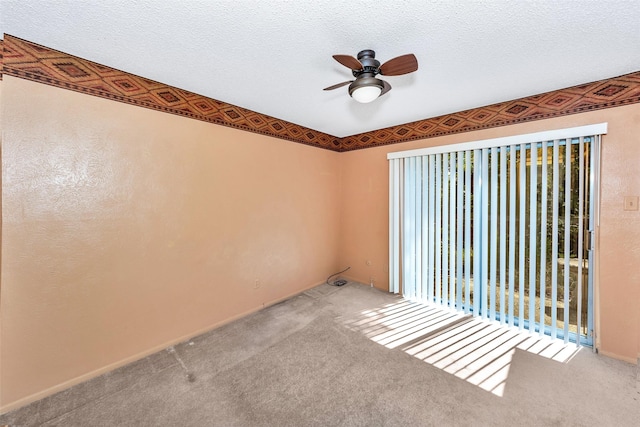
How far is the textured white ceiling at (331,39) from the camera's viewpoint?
1.46 meters

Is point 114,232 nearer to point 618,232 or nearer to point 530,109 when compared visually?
point 530,109

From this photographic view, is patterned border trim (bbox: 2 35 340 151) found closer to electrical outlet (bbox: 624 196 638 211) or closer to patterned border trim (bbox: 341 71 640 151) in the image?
patterned border trim (bbox: 341 71 640 151)

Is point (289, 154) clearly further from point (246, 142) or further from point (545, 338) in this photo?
point (545, 338)

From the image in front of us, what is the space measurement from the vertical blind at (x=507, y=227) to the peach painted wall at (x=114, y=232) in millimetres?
2114

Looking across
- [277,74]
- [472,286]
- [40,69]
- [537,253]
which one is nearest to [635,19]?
[537,253]

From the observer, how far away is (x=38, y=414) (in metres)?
1.73

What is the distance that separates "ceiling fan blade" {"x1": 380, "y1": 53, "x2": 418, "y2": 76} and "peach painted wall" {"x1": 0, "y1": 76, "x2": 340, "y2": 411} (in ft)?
6.28

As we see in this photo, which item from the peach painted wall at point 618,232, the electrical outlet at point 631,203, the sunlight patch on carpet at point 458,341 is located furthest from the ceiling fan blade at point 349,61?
the electrical outlet at point 631,203

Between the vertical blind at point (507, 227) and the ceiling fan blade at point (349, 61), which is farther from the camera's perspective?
the vertical blind at point (507, 227)

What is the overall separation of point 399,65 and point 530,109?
1.96 metres

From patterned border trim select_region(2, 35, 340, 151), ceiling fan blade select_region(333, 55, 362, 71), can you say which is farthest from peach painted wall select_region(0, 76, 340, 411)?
ceiling fan blade select_region(333, 55, 362, 71)

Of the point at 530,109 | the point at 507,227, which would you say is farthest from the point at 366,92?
the point at 507,227

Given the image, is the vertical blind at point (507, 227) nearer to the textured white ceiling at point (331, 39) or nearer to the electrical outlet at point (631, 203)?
the electrical outlet at point (631, 203)

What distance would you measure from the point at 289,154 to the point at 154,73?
1.80m
